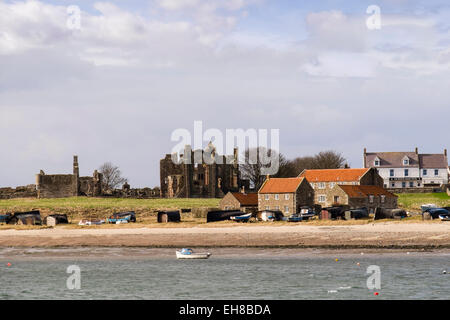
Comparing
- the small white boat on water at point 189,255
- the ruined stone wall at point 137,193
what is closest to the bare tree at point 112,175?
the ruined stone wall at point 137,193

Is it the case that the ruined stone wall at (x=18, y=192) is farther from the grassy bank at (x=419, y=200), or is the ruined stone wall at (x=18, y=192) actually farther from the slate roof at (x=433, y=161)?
the slate roof at (x=433, y=161)

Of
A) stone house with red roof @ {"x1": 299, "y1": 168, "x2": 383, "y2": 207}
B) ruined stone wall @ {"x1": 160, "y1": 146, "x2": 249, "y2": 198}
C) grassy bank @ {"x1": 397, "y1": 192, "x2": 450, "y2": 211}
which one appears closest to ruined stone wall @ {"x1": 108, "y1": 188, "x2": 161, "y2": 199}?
ruined stone wall @ {"x1": 160, "y1": 146, "x2": 249, "y2": 198}

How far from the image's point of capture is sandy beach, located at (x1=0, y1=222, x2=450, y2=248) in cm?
6135

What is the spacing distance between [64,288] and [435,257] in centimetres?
2642

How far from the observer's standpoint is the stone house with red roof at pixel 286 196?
296 feet

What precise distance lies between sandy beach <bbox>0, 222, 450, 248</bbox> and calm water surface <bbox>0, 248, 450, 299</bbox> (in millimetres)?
4214

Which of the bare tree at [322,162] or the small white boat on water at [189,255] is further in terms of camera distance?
the bare tree at [322,162]

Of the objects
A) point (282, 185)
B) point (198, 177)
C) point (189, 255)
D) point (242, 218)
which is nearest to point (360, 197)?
point (282, 185)

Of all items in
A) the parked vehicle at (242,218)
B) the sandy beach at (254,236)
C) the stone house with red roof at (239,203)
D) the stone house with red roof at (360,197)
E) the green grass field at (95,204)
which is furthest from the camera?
the green grass field at (95,204)

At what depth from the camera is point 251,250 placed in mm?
60094

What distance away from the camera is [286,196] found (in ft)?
298

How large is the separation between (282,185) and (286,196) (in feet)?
6.97

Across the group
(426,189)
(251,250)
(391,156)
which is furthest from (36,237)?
(391,156)
